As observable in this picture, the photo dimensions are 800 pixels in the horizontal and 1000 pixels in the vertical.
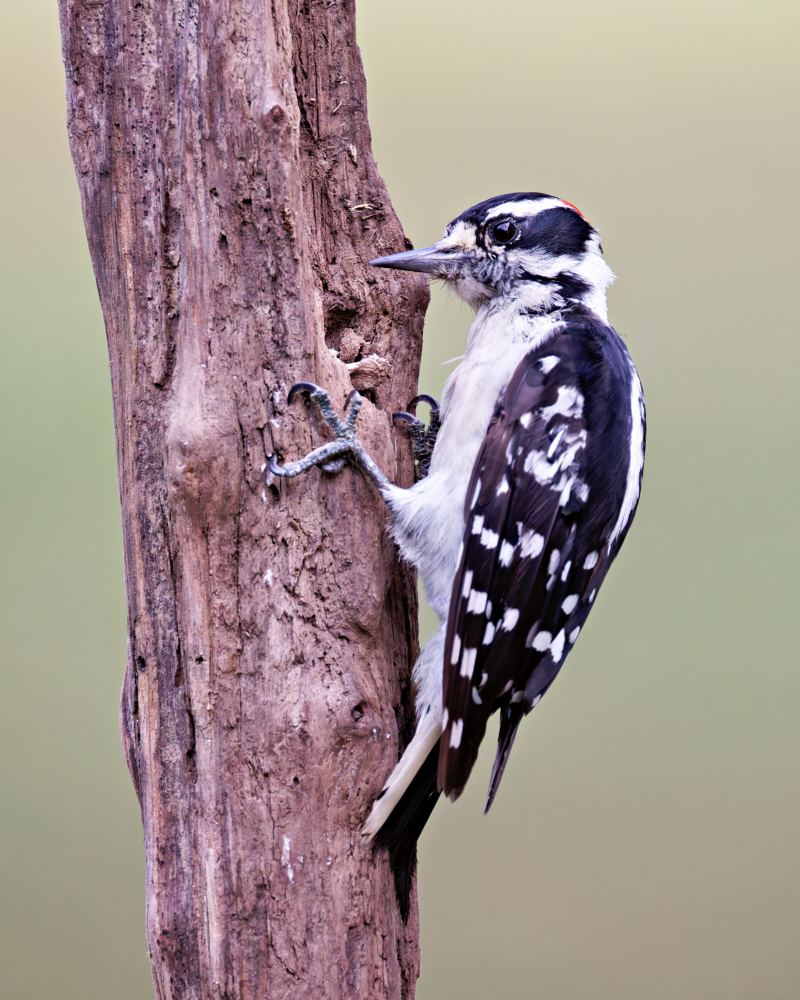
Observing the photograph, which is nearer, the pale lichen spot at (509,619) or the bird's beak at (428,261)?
the pale lichen spot at (509,619)

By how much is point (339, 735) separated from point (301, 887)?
0.31 metres

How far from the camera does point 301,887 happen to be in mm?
1774

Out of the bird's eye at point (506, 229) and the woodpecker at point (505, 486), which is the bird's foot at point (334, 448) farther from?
the bird's eye at point (506, 229)

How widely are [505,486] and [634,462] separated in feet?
1.12

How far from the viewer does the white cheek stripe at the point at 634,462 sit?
1905 mm

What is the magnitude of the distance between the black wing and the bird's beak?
0.31 metres

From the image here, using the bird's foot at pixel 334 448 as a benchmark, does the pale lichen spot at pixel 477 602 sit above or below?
below

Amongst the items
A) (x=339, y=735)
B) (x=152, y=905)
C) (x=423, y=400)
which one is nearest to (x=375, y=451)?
(x=423, y=400)

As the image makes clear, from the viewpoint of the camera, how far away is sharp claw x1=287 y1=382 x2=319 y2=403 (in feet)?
5.82

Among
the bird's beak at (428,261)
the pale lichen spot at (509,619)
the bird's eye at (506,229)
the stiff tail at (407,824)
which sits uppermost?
the bird's eye at (506,229)

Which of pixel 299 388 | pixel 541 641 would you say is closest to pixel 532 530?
pixel 541 641

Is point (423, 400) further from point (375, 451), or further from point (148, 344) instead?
point (148, 344)

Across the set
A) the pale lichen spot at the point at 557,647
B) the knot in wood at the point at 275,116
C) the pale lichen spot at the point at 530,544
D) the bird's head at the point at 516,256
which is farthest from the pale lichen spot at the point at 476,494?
the knot in wood at the point at 275,116

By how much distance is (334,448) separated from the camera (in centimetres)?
180
